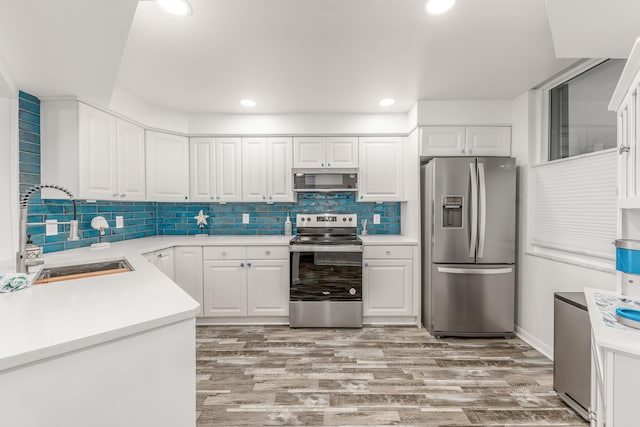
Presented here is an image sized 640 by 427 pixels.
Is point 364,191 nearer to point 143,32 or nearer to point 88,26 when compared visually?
point 143,32

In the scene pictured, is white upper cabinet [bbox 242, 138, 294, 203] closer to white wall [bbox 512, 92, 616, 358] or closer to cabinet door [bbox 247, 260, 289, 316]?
cabinet door [bbox 247, 260, 289, 316]

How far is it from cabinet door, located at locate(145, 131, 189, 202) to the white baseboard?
387 centimetres

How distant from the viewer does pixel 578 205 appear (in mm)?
2465

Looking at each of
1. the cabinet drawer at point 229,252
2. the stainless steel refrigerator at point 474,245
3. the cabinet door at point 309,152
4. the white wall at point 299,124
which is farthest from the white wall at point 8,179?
the stainless steel refrigerator at point 474,245

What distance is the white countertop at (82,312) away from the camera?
81cm

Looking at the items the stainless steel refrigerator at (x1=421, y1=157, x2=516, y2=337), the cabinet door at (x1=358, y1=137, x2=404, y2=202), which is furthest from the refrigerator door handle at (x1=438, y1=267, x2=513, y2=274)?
the cabinet door at (x1=358, y1=137, x2=404, y2=202)

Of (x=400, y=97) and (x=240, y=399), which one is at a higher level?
(x=400, y=97)

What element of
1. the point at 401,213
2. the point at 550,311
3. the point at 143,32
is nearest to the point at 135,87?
the point at 143,32

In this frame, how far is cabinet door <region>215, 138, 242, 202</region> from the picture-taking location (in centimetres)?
376

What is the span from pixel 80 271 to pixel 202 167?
6.33 feet

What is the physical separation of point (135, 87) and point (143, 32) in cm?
114

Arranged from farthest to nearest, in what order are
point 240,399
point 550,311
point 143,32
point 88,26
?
point 550,311 → point 240,399 → point 143,32 → point 88,26

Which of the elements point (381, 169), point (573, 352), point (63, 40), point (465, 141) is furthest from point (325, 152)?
point (573, 352)

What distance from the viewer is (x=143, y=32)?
A: 198 centimetres
